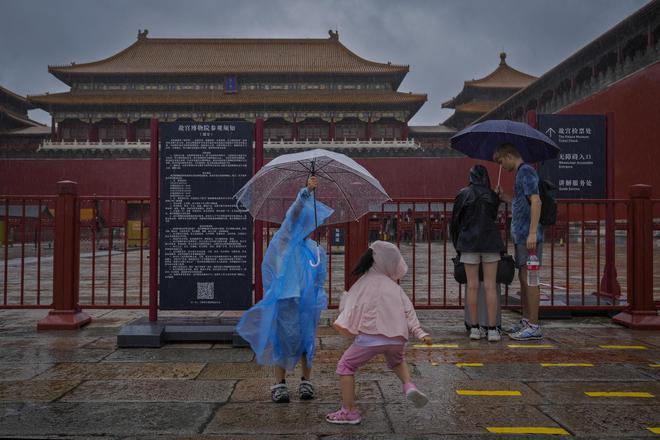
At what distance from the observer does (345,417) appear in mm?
2537

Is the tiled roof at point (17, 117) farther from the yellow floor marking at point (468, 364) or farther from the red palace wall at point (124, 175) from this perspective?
the yellow floor marking at point (468, 364)

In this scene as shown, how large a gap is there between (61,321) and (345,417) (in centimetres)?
306

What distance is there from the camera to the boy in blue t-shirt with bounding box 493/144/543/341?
421 cm

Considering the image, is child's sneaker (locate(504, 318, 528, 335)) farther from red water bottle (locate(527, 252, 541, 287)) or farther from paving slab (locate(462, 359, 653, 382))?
paving slab (locate(462, 359, 653, 382))

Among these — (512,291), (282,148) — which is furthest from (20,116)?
(512,291)

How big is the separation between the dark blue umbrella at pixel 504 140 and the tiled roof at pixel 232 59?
29.0m

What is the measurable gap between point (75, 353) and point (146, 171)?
2793 centimetres

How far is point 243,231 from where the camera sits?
417 centimetres

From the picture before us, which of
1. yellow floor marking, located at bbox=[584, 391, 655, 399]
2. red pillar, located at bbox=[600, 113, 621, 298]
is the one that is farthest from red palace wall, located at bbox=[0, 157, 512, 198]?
yellow floor marking, located at bbox=[584, 391, 655, 399]

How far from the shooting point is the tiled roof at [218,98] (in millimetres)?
31344

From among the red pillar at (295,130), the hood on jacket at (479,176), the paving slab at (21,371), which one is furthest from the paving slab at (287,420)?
the red pillar at (295,130)

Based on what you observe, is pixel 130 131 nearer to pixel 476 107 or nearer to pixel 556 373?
pixel 476 107

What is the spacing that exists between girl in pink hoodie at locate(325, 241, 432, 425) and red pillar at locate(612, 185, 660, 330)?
3.05 metres

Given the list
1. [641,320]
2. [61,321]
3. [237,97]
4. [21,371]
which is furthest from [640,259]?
[237,97]
